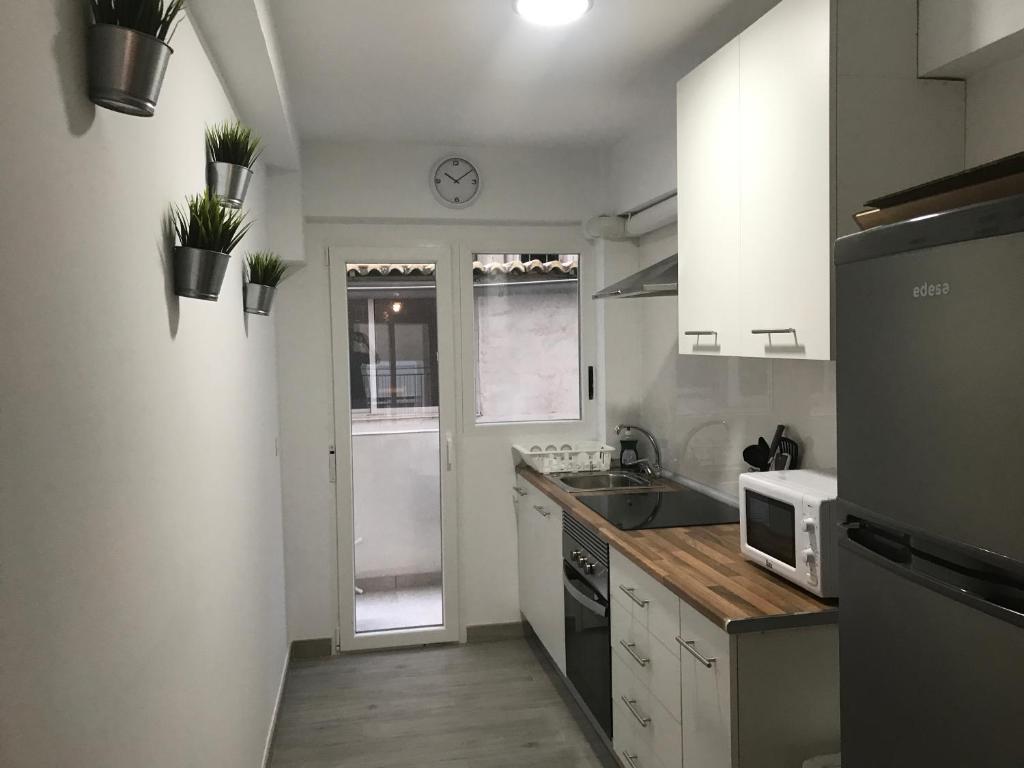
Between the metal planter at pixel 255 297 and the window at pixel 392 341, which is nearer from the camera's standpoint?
the metal planter at pixel 255 297

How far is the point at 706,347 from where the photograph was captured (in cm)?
262

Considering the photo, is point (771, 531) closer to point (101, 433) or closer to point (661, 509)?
point (661, 509)

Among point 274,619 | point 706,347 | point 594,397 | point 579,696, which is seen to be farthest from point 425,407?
point 706,347

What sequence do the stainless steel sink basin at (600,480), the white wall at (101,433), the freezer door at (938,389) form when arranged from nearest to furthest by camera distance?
the white wall at (101,433), the freezer door at (938,389), the stainless steel sink basin at (600,480)

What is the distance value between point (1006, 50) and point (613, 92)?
166 centimetres

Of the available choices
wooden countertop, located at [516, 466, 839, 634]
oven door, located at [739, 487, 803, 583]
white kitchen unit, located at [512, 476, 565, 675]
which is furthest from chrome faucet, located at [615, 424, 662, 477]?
oven door, located at [739, 487, 803, 583]

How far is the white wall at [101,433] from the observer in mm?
860

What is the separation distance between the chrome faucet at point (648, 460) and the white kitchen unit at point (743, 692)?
1589mm

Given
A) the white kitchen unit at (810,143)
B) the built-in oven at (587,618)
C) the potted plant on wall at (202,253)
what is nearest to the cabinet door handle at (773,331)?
the white kitchen unit at (810,143)

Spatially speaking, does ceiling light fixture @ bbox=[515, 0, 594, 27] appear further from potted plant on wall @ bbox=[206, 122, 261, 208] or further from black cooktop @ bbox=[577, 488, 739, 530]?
A: black cooktop @ bbox=[577, 488, 739, 530]

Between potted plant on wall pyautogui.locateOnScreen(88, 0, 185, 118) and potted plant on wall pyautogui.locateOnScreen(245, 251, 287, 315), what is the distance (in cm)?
170

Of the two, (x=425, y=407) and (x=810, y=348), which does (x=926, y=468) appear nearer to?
(x=810, y=348)

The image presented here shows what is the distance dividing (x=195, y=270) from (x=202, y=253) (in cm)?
4

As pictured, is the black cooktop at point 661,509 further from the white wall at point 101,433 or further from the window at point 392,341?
the white wall at point 101,433
